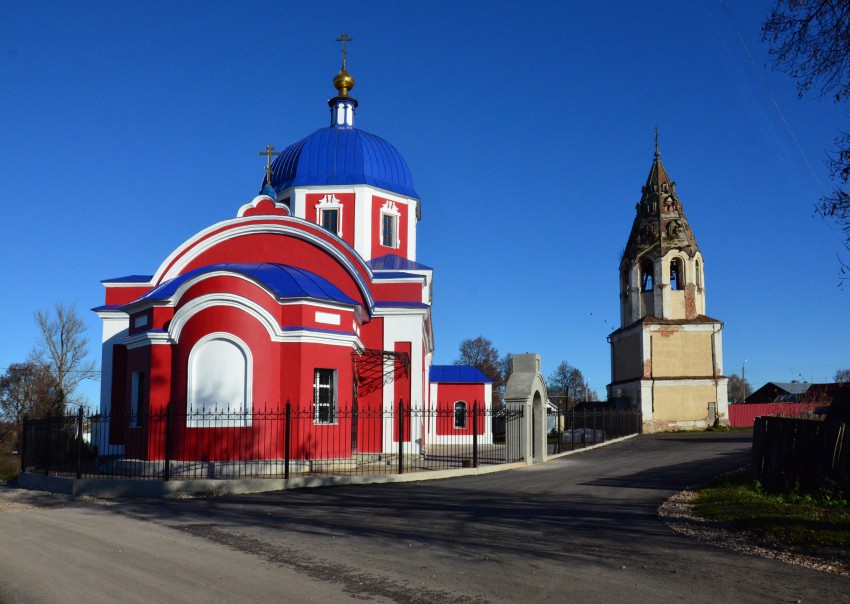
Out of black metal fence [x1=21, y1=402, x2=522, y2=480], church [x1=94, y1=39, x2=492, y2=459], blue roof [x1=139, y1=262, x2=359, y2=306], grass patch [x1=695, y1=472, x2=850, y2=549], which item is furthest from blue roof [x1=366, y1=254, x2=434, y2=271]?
grass patch [x1=695, y1=472, x2=850, y2=549]

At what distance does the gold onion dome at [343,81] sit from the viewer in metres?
30.6

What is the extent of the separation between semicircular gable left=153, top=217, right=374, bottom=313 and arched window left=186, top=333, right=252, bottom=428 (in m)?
4.61

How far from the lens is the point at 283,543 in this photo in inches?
365

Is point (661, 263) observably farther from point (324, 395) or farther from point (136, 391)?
point (136, 391)

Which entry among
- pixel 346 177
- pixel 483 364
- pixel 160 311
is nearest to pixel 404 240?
pixel 346 177

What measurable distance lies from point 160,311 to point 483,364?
59.6 meters

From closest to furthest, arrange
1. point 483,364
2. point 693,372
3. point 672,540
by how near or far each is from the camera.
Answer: point 672,540
point 693,372
point 483,364

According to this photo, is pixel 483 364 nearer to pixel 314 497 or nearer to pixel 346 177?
pixel 346 177

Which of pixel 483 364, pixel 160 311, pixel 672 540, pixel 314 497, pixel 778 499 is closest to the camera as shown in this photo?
pixel 672 540

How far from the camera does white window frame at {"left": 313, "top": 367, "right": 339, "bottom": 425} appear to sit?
64.2ft

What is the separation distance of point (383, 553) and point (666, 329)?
111 feet

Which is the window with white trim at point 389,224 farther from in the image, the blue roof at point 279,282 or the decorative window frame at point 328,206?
the blue roof at point 279,282

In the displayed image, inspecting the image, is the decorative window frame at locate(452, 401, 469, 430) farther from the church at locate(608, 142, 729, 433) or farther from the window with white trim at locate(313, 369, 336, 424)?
the window with white trim at locate(313, 369, 336, 424)

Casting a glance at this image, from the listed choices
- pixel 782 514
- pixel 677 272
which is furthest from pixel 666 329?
pixel 782 514
